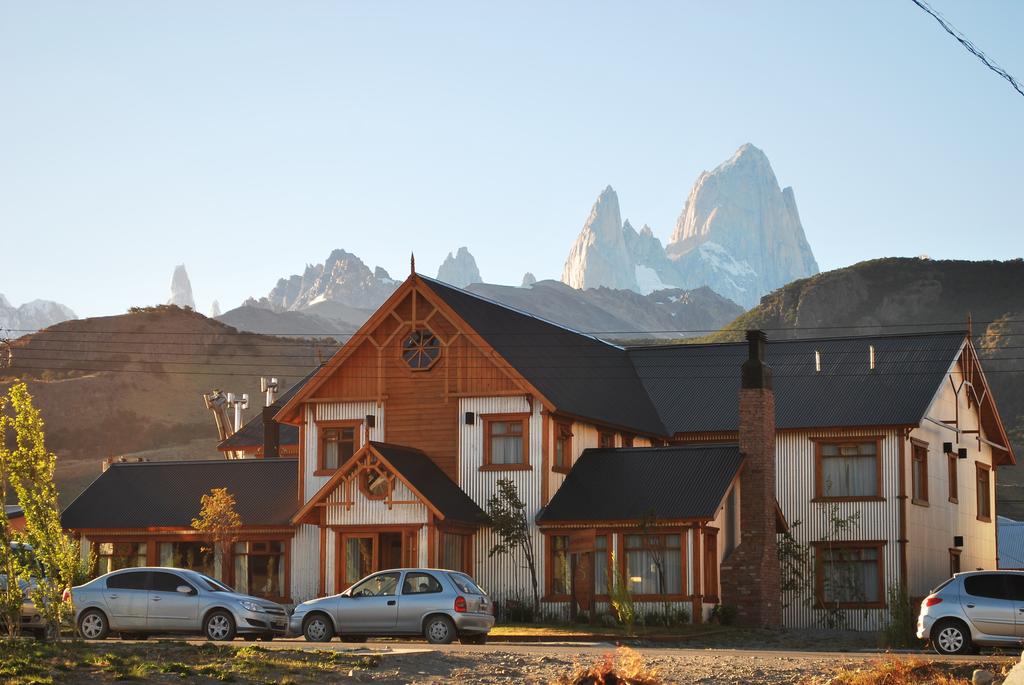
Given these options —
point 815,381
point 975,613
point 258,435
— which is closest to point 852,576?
point 815,381

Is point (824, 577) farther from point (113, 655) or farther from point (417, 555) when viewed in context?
point (113, 655)

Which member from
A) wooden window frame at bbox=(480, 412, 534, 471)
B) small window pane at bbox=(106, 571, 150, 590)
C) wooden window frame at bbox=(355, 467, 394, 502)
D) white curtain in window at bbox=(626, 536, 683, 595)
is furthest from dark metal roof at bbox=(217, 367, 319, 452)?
small window pane at bbox=(106, 571, 150, 590)

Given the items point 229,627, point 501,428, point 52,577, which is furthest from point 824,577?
point 52,577

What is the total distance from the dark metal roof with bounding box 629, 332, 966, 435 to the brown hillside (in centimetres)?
6559

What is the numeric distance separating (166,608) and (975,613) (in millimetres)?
→ 16059

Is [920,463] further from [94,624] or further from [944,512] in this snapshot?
[94,624]

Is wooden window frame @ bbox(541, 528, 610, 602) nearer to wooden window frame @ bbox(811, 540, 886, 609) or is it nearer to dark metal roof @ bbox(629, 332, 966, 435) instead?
wooden window frame @ bbox(811, 540, 886, 609)

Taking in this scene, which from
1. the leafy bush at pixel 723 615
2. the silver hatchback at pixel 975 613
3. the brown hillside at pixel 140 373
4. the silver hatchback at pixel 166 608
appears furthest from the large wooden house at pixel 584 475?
the brown hillside at pixel 140 373

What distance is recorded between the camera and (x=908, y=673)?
1991cm

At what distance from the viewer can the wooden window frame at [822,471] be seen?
42.8 meters

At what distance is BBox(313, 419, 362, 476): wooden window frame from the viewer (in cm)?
4244

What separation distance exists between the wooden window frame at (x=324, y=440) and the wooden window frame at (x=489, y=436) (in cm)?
386

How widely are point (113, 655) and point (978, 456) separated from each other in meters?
37.6

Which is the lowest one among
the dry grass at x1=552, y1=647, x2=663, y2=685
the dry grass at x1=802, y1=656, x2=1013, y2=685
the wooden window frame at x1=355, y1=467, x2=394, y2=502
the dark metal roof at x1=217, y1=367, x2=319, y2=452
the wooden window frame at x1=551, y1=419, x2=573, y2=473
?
the dry grass at x1=802, y1=656, x2=1013, y2=685
